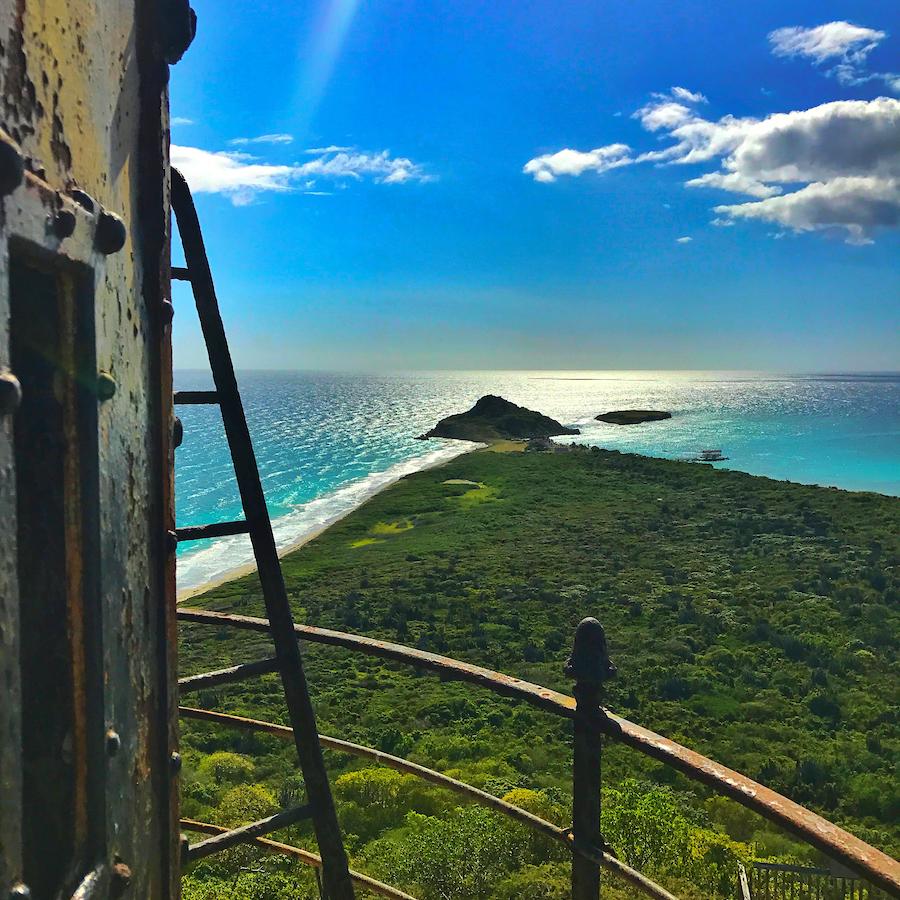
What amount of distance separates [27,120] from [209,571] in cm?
3910

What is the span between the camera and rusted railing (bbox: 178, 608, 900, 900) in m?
1.73

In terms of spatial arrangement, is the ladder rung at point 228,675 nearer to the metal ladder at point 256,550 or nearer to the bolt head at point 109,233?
the metal ladder at point 256,550

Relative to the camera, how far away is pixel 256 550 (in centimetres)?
272

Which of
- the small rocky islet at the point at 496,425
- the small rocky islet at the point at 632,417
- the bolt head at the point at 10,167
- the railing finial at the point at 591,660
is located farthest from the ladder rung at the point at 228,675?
the small rocky islet at the point at 632,417

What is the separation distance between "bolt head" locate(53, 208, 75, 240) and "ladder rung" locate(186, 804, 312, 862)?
77.6 inches

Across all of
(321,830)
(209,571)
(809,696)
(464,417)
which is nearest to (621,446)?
(464,417)

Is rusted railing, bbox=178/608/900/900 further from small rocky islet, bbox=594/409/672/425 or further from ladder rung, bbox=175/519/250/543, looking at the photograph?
small rocky islet, bbox=594/409/672/425

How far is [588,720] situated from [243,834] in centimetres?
135

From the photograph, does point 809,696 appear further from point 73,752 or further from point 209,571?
point 209,571

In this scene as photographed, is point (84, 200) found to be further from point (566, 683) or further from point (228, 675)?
point (566, 683)

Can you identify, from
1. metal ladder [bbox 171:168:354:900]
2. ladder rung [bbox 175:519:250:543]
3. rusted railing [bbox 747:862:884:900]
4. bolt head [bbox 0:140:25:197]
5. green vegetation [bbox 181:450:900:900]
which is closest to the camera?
bolt head [bbox 0:140:25:197]

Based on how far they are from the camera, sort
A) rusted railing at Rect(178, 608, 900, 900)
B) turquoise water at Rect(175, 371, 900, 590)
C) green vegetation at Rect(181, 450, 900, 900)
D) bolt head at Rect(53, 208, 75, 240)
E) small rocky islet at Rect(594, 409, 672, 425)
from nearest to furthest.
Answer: bolt head at Rect(53, 208, 75, 240), rusted railing at Rect(178, 608, 900, 900), green vegetation at Rect(181, 450, 900, 900), turquoise water at Rect(175, 371, 900, 590), small rocky islet at Rect(594, 409, 672, 425)

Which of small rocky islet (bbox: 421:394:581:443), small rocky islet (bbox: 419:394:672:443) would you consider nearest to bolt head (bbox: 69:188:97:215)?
small rocky islet (bbox: 421:394:581:443)

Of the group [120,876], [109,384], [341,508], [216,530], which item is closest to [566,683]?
[216,530]
